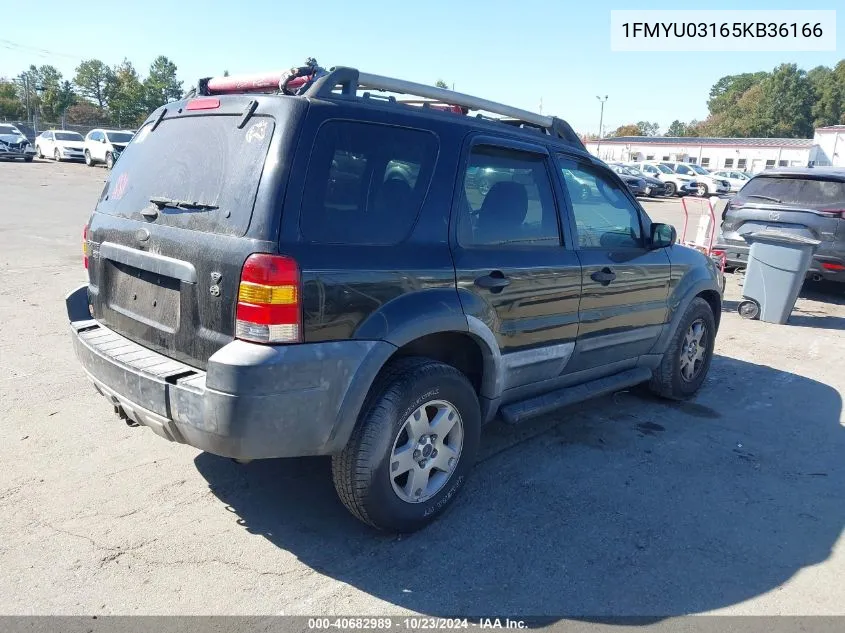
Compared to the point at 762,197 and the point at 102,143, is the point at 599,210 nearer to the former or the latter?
the point at 762,197

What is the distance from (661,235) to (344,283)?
2.75 m

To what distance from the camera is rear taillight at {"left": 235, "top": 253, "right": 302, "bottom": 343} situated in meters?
2.67

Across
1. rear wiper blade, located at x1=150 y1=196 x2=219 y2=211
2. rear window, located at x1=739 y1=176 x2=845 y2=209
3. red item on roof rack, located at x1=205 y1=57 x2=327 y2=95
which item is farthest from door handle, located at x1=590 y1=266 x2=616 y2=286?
rear window, located at x1=739 y1=176 x2=845 y2=209

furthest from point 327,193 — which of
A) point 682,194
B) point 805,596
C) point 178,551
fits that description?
point 682,194

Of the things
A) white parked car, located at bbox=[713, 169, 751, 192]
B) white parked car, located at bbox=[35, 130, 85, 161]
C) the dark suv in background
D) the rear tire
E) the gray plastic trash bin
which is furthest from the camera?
white parked car, located at bbox=[713, 169, 751, 192]

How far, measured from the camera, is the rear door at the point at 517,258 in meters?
3.45

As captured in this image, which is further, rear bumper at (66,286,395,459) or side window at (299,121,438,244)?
side window at (299,121,438,244)

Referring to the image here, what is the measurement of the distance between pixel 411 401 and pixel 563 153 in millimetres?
2018

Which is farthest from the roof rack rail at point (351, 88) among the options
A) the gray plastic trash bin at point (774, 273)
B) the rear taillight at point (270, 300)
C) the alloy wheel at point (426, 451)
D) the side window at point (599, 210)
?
the gray plastic trash bin at point (774, 273)

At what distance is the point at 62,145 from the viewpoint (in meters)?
33.3

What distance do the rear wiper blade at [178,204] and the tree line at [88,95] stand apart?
233 ft

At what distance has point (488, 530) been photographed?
3350mm

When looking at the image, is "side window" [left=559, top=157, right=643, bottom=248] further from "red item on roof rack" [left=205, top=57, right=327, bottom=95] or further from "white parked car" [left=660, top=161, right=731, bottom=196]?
"white parked car" [left=660, top=161, right=731, bottom=196]

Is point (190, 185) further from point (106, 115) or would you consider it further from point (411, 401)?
point (106, 115)
